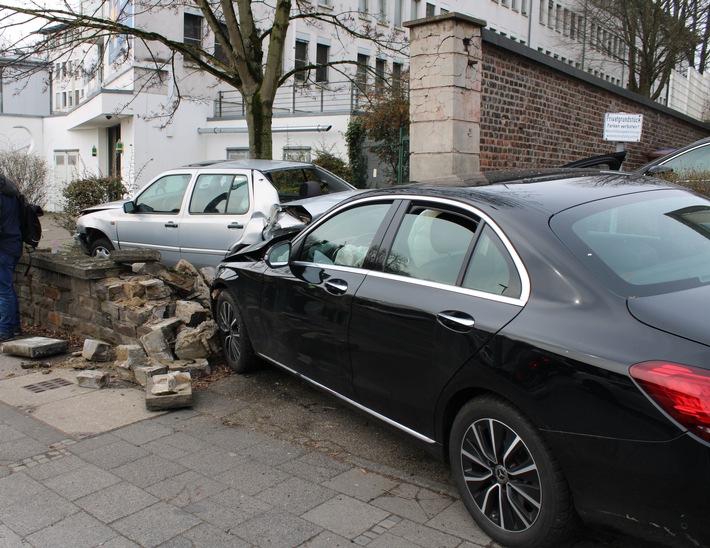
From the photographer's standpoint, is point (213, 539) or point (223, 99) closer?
point (213, 539)

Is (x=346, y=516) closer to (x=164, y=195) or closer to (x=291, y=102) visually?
(x=164, y=195)

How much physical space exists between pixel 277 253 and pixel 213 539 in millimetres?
2264

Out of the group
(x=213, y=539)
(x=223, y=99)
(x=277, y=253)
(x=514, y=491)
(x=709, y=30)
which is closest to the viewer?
(x=514, y=491)

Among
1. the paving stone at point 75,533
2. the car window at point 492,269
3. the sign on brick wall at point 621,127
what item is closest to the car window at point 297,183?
the sign on brick wall at point 621,127

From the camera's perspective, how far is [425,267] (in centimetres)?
358

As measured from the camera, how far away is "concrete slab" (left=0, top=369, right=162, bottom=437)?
479cm

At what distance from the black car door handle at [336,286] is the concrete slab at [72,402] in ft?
5.96

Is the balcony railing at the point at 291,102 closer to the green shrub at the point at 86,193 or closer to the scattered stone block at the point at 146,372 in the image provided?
the green shrub at the point at 86,193

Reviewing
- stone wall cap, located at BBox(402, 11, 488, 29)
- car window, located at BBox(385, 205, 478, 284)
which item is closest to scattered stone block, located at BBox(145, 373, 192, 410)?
car window, located at BBox(385, 205, 478, 284)

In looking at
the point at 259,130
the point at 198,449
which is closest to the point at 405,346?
the point at 198,449

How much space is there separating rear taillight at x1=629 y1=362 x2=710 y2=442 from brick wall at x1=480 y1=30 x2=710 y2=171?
7.64 meters

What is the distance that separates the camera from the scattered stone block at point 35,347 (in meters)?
6.43

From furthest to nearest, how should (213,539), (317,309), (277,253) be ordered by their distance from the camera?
(277,253)
(317,309)
(213,539)

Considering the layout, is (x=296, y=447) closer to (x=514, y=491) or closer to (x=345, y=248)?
(x=345, y=248)
